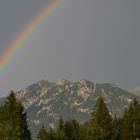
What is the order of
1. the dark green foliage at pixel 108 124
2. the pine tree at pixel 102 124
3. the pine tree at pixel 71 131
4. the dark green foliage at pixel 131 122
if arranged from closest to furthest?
the pine tree at pixel 102 124
the dark green foliage at pixel 108 124
the dark green foliage at pixel 131 122
the pine tree at pixel 71 131

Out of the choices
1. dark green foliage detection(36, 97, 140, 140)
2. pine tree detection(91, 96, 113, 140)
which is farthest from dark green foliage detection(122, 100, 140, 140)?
pine tree detection(91, 96, 113, 140)

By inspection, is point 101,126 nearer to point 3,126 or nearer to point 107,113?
point 107,113

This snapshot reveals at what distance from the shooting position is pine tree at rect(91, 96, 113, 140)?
97562mm

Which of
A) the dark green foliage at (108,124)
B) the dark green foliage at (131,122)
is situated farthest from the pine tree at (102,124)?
the dark green foliage at (131,122)

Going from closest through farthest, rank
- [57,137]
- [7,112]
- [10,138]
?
[10,138]
[7,112]
[57,137]

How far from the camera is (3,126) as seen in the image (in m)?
68.5

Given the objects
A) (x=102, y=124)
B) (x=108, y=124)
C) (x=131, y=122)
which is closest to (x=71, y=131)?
(x=102, y=124)

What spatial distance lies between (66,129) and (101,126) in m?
23.1

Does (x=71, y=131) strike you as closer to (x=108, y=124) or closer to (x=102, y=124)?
(x=102, y=124)

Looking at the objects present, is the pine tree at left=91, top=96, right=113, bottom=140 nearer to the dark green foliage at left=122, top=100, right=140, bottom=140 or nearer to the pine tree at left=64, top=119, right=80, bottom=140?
the dark green foliage at left=122, top=100, right=140, bottom=140

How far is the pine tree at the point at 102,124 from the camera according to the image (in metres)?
97.6

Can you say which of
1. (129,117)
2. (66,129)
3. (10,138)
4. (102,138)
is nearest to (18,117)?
(10,138)

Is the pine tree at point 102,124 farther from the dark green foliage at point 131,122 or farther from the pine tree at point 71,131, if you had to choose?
the pine tree at point 71,131

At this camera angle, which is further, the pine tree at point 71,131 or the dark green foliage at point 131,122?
the pine tree at point 71,131
